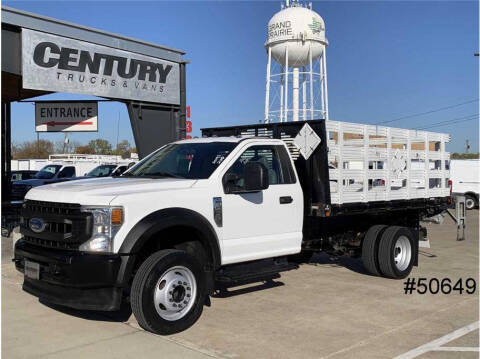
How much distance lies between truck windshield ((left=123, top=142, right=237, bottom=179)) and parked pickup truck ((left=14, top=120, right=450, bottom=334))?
0.06ft

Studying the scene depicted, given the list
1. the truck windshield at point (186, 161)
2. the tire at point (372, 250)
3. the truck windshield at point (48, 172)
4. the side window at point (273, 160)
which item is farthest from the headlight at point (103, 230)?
the truck windshield at point (48, 172)

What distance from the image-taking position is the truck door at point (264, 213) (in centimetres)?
622

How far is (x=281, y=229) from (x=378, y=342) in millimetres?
1970

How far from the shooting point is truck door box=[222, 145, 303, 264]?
245 inches

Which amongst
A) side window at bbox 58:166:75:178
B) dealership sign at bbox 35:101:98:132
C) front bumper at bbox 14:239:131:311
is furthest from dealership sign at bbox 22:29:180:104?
side window at bbox 58:166:75:178

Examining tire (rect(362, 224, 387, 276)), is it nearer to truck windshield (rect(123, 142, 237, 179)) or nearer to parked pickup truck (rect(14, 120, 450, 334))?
parked pickup truck (rect(14, 120, 450, 334))

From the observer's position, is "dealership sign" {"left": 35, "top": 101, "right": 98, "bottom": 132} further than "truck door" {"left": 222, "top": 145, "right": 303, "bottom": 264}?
Yes

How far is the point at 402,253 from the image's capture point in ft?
28.3

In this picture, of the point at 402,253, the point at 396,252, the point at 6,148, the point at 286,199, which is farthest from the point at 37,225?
the point at 6,148

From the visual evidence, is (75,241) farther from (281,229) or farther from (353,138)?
(353,138)

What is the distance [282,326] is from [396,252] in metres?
3.43

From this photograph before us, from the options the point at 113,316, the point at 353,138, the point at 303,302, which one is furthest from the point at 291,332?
the point at 353,138

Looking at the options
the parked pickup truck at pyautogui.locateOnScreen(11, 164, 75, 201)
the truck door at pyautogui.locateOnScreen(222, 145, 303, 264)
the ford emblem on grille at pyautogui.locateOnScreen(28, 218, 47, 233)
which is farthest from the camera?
the parked pickup truck at pyautogui.locateOnScreen(11, 164, 75, 201)

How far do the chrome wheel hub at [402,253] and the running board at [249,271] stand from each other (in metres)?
2.58
